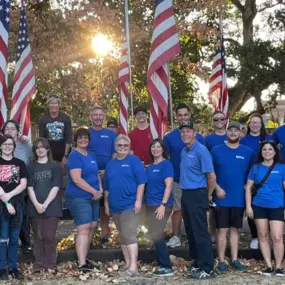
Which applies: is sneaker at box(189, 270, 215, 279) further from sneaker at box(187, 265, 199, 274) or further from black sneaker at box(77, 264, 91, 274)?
black sneaker at box(77, 264, 91, 274)

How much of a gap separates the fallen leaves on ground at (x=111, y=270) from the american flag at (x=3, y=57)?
106 inches

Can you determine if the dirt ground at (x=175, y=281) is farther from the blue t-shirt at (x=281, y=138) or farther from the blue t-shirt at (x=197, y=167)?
the blue t-shirt at (x=281, y=138)

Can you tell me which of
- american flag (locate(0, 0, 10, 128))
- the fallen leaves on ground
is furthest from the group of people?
american flag (locate(0, 0, 10, 128))

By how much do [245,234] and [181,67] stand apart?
13.5m

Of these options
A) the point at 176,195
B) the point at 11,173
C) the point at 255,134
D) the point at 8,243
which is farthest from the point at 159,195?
the point at 8,243

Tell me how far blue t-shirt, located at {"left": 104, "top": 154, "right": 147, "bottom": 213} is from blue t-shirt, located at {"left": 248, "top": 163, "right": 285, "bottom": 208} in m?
1.51

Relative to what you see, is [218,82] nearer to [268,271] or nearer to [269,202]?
[269,202]

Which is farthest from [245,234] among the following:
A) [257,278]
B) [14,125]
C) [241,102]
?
[241,102]

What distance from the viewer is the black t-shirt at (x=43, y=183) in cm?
656

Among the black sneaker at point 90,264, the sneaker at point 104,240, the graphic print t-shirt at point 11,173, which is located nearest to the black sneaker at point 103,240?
the sneaker at point 104,240

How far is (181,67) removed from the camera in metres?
21.0

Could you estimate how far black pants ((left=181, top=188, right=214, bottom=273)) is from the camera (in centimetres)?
638

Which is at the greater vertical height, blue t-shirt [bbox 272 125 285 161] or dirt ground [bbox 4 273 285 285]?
blue t-shirt [bbox 272 125 285 161]

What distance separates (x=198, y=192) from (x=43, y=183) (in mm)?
2049
